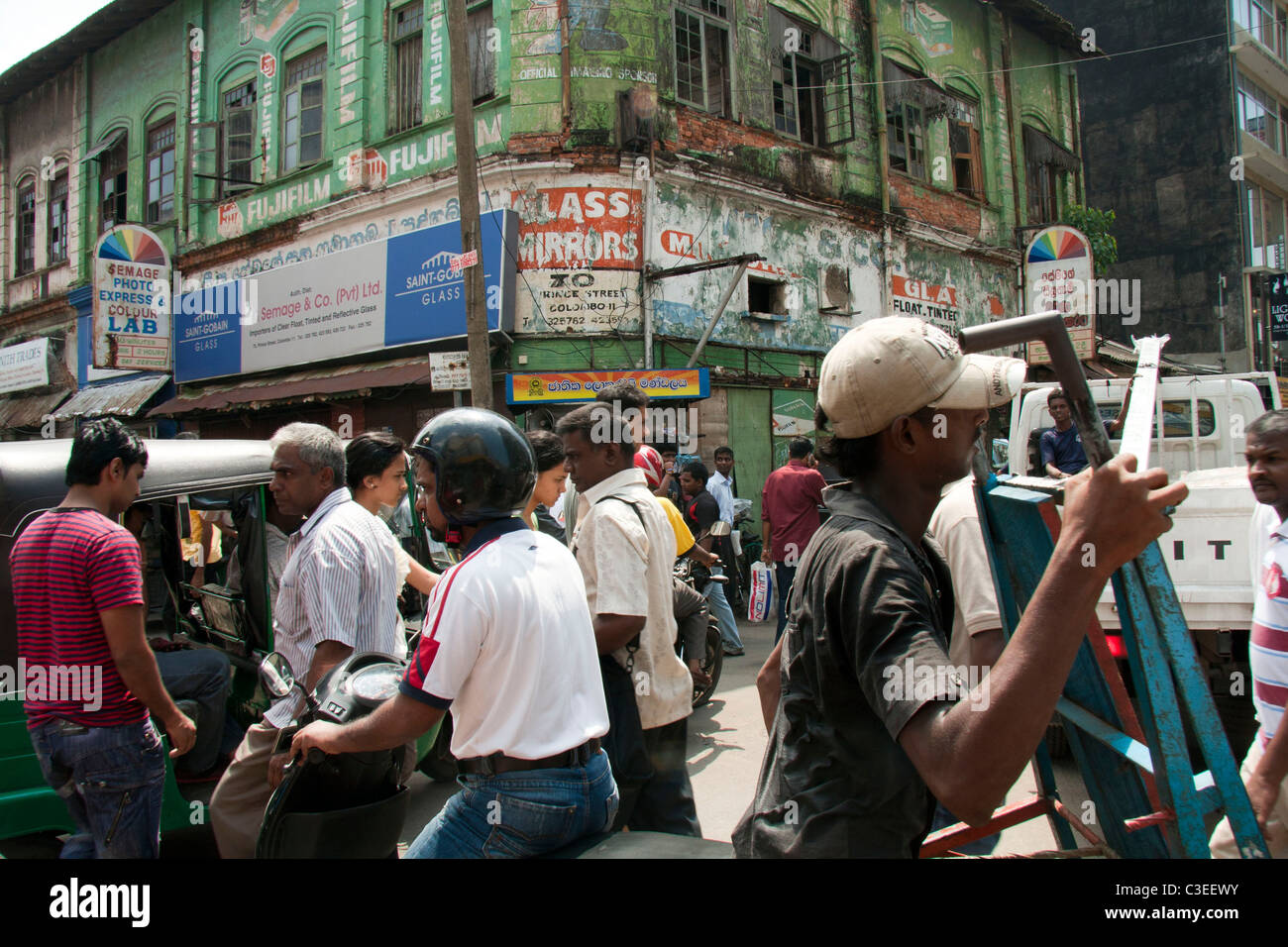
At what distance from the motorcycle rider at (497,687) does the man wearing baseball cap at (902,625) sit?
503 mm

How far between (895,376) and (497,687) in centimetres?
111

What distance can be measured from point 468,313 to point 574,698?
24.5ft

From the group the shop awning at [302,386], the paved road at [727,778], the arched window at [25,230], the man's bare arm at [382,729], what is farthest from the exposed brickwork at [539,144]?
the arched window at [25,230]

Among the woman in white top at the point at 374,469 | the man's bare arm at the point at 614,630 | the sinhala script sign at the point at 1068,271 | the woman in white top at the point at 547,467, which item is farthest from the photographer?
the sinhala script sign at the point at 1068,271

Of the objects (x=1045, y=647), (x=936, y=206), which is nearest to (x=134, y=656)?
(x=1045, y=647)

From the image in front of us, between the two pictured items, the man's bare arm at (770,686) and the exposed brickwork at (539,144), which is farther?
the exposed brickwork at (539,144)

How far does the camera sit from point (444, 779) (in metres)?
5.17

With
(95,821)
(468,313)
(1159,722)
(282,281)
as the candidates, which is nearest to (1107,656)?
(1159,722)

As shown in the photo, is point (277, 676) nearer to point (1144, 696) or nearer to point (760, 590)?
point (1144, 696)

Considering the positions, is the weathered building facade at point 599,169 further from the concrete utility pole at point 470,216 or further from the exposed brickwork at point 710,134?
the concrete utility pole at point 470,216

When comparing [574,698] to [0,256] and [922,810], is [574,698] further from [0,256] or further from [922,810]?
[0,256]

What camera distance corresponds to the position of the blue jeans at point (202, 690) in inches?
155

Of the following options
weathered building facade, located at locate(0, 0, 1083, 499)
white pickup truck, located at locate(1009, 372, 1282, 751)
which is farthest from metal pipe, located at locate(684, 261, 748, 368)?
white pickup truck, located at locate(1009, 372, 1282, 751)

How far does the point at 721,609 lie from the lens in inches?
287
